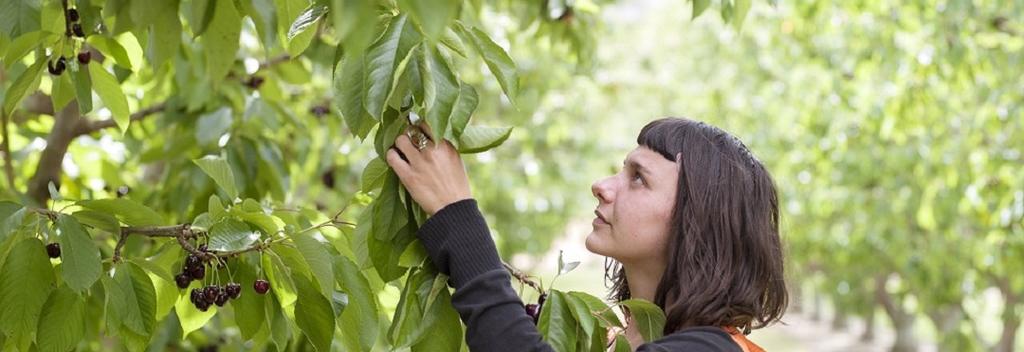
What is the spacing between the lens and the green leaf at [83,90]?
83.4 inches

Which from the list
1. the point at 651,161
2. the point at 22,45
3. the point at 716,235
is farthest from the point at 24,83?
the point at 716,235

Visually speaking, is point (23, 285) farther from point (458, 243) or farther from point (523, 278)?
point (523, 278)

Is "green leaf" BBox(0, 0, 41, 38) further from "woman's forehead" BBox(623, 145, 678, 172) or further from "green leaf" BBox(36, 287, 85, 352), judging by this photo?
"woman's forehead" BBox(623, 145, 678, 172)

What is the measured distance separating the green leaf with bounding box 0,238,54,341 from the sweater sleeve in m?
0.59

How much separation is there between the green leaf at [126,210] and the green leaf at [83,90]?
17 centimetres

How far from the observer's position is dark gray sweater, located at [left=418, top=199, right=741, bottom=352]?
6.07ft

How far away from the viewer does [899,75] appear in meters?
8.16

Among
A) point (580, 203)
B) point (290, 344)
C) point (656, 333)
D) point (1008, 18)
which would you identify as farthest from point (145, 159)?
point (580, 203)

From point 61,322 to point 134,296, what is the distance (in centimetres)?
12

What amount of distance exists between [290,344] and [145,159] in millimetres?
1217

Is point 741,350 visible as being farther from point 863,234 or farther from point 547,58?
point 863,234

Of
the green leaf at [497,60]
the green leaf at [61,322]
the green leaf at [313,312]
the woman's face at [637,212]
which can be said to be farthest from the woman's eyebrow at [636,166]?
the green leaf at [61,322]

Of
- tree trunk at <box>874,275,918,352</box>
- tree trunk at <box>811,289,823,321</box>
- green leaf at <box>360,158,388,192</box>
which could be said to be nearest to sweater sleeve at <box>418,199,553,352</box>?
green leaf at <box>360,158,388,192</box>

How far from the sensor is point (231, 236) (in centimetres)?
194
